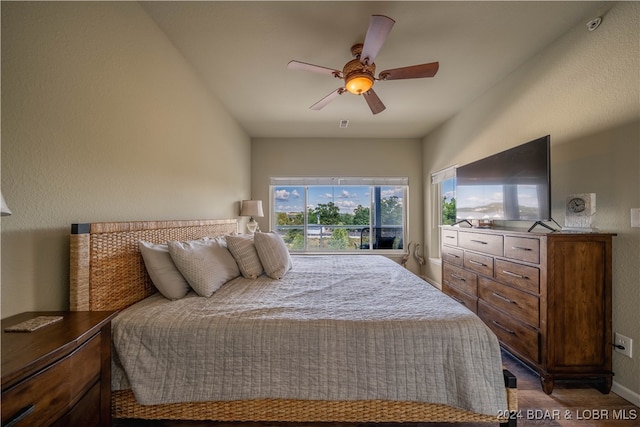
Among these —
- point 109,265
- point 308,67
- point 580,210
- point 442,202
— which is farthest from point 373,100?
point 442,202

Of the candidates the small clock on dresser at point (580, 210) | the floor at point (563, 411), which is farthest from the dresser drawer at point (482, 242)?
the floor at point (563, 411)

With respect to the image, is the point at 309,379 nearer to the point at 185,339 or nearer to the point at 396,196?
the point at 185,339

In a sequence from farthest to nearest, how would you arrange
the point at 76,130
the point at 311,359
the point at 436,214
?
the point at 436,214
the point at 76,130
the point at 311,359

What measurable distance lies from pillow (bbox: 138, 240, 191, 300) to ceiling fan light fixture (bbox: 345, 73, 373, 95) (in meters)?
1.82

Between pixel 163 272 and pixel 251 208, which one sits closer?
pixel 163 272

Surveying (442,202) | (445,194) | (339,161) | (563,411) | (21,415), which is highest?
(339,161)

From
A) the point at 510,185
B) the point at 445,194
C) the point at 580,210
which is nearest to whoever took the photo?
the point at 580,210

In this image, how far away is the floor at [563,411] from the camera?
4.62 ft

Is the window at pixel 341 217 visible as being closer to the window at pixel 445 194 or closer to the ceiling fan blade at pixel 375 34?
the window at pixel 445 194

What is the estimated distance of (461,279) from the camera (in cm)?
269

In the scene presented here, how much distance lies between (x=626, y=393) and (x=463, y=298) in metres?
1.14

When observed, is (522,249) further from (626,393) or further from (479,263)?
(626,393)

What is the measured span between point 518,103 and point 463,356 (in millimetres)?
2486

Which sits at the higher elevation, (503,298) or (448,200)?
(448,200)
